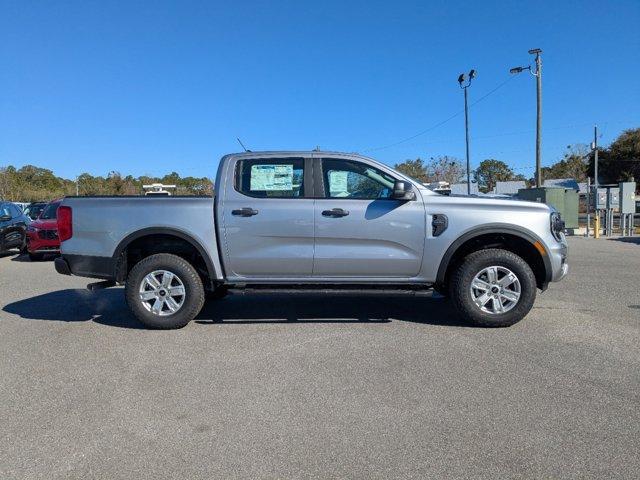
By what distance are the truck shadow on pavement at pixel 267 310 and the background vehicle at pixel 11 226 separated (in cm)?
745

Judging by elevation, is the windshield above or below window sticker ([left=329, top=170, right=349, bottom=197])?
below

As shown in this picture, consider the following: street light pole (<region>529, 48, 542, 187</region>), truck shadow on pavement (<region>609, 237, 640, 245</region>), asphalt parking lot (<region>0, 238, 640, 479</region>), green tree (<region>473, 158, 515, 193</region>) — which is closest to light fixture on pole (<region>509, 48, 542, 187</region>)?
street light pole (<region>529, 48, 542, 187</region>)

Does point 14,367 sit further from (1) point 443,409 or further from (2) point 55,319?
(1) point 443,409

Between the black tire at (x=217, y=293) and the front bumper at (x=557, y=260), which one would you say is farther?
the black tire at (x=217, y=293)

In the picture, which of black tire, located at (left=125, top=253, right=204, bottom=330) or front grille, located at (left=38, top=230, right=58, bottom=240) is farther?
front grille, located at (left=38, top=230, right=58, bottom=240)

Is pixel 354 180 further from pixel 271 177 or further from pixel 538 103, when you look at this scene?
pixel 538 103

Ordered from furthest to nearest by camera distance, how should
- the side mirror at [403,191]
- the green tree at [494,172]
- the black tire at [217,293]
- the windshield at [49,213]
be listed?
the green tree at [494,172]
the windshield at [49,213]
the black tire at [217,293]
the side mirror at [403,191]

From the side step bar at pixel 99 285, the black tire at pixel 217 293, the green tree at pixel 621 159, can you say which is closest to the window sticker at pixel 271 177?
the black tire at pixel 217 293

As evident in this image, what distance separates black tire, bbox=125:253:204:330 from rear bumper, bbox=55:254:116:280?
250 millimetres

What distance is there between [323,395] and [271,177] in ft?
8.98

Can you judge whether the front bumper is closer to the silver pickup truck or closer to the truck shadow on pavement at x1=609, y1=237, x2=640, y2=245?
the silver pickup truck

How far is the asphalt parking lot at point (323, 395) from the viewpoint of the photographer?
289cm

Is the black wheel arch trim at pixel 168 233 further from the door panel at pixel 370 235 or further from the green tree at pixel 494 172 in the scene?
the green tree at pixel 494 172

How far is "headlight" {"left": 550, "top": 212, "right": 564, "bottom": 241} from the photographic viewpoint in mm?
5473
